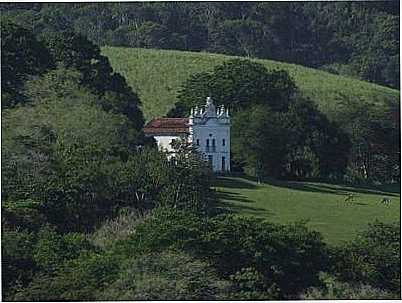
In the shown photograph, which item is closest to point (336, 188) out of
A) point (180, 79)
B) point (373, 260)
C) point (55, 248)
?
point (373, 260)

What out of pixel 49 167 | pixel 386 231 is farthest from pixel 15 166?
pixel 386 231

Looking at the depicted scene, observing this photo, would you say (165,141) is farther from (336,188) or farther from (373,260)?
(373,260)

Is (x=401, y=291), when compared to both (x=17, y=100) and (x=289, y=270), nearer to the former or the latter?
(x=289, y=270)

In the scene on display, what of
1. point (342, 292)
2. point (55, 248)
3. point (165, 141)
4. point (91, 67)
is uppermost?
point (91, 67)

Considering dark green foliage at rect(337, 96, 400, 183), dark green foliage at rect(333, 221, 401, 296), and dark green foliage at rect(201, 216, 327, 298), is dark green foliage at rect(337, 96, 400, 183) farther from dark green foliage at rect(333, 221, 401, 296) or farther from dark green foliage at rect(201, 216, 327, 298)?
dark green foliage at rect(201, 216, 327, 298)

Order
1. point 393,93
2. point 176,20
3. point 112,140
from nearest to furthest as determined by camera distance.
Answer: point 112,140 → point 393,93 → point 176,20

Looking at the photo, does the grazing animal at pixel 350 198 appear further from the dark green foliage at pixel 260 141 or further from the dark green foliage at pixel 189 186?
the dark green foliage at pixel 189 186

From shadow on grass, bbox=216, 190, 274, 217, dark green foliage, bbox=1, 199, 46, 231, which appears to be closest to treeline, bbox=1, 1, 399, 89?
shadow on grass, bbox=216, 190, 274, 217
